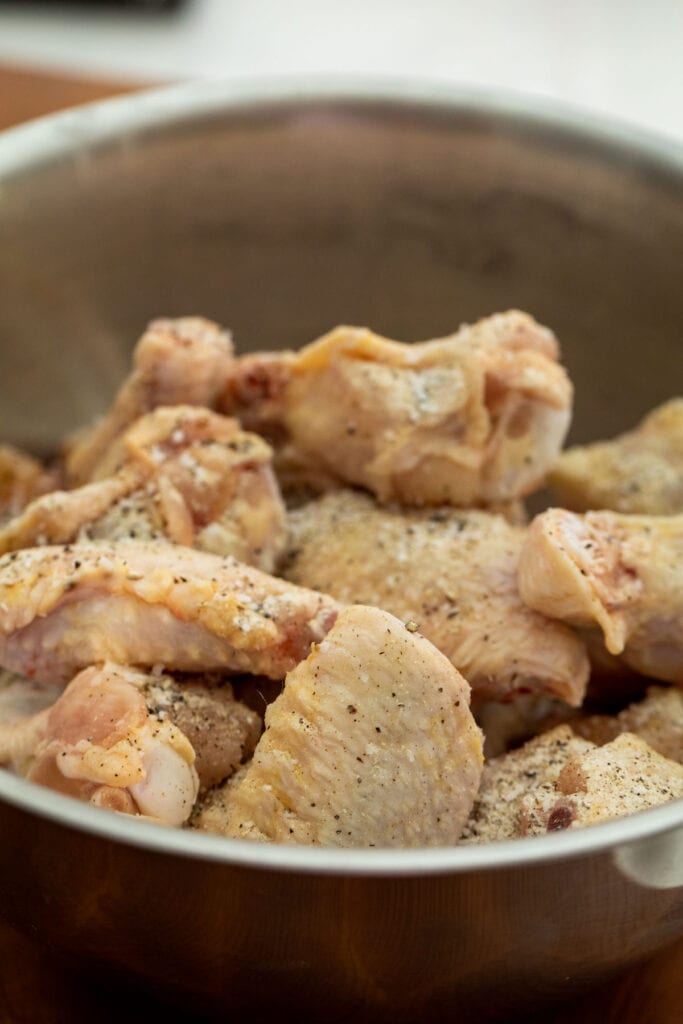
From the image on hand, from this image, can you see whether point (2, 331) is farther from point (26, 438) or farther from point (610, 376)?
point (610, 376)

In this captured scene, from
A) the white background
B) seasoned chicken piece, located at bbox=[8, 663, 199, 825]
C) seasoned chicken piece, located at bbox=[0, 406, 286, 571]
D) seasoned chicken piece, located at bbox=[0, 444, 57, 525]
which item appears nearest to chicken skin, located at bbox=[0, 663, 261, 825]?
seasoned chicken piece, located at bbox=[8, 663, 199, 825]

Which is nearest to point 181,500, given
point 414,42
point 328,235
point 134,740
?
point 134,740

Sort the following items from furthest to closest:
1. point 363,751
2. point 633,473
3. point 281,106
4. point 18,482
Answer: point 281,106 → point 18,482 → point 633,473 → point 363,751

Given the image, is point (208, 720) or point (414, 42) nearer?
point (208, 720)

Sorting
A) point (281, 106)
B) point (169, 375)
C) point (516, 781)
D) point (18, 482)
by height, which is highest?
point (281, 106)

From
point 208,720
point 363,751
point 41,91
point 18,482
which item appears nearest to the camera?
point 363,751

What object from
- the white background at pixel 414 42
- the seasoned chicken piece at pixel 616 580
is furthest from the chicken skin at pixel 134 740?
the white background at pixel 414 42

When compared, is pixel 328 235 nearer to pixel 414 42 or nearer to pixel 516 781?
pixel 516 781

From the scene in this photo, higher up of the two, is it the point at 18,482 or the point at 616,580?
the point at 616,580
